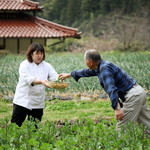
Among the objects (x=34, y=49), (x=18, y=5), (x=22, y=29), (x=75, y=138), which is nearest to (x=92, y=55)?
(x=34, y=49)

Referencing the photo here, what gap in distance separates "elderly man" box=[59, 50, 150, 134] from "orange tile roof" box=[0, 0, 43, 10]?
71.5ft

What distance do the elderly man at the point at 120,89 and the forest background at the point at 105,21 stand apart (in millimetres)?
27168

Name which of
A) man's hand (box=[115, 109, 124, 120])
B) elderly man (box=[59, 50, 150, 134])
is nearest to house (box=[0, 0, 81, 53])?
elderly man (box=[59, 50, 150, 134])

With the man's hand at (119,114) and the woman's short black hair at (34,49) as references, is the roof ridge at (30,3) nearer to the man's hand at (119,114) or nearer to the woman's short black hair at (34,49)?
the woman's short black hair at (34,49)

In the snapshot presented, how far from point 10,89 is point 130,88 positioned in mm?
5737

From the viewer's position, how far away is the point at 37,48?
5770 mm

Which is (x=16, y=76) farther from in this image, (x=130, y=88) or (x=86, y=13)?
(x=86, y=13)

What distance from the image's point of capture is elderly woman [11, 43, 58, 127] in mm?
5801

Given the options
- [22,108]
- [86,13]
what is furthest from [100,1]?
[22,108]

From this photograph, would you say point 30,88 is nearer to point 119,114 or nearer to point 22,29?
point 119,114

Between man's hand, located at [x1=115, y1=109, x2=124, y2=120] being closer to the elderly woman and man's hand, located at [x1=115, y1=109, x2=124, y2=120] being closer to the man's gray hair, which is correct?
the man's gray hair

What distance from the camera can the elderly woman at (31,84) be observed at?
580 centimetres

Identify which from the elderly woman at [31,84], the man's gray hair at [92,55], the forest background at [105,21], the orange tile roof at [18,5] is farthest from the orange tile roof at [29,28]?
the man's gray hair at [92,55]

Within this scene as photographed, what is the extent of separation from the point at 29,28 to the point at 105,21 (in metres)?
17.6
